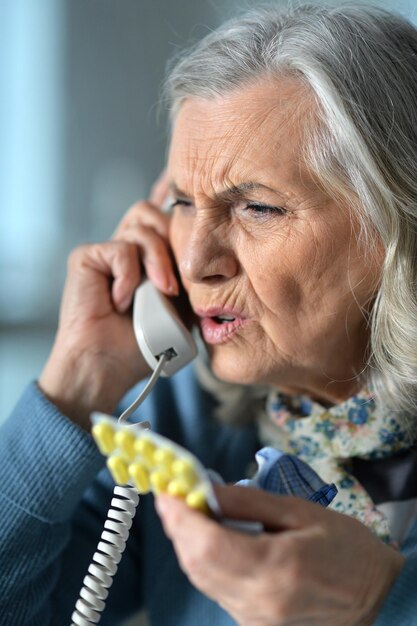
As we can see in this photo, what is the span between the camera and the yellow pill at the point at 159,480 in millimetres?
674

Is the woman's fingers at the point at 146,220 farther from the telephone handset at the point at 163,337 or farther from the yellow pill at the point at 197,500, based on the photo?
the yellow pill at the point at 197,500

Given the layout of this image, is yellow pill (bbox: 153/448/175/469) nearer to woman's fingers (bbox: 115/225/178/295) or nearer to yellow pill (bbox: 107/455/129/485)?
yellow pill (bbox: 107/455/129/485)

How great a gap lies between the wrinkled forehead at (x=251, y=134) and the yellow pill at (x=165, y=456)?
550 millimetres

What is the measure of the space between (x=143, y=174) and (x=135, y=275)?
1424 mm

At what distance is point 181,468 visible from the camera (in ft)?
2.13

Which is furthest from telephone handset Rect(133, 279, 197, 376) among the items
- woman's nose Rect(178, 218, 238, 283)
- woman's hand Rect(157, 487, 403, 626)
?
woman's hand Rect(157, 487, 403, 626)

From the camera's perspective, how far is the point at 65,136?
2.66 metres

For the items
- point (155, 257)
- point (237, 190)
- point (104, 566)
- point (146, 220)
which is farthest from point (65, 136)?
point (104, 566)

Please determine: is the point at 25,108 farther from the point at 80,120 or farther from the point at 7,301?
the point at 7,301

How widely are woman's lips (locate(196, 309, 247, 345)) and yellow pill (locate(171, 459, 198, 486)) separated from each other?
21.5 inches

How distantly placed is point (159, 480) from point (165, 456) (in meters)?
0.03

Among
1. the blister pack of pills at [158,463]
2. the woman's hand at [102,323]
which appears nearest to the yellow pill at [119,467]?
the blister pack of pills at [158,463]

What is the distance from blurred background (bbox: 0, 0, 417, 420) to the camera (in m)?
2.59

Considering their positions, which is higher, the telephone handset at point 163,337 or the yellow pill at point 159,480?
the yellow pill at point 159,480
